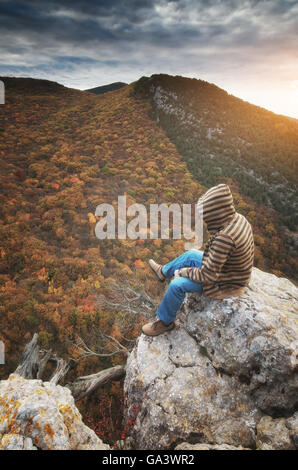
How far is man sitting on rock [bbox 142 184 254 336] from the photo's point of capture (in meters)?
2.69

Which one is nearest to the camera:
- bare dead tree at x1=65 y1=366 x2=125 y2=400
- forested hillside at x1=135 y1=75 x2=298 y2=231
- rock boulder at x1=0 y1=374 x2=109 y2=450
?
rock boulder at x1=0 y1=374 x2=109 y2=450

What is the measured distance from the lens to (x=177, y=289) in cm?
316

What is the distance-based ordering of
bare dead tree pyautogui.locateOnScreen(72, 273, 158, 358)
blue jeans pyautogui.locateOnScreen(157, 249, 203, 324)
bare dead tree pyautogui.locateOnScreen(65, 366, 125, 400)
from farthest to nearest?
bare dead tree pyautogui.locateOnScreen(72, 273, 158, 358) → bare dead tree pyautogui.locateOnScreen(65, 366, 125, 400) → blue jeans pyautogui.locateOnScreen(157, 249, 203, 324)

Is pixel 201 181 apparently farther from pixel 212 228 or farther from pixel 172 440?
pixel 172 440

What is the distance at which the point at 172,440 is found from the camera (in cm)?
280

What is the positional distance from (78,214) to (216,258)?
9276 millimetres

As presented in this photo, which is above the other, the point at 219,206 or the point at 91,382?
the point at 219,206

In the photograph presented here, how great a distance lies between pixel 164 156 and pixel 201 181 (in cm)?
424

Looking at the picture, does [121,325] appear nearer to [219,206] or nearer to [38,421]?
[38,421]

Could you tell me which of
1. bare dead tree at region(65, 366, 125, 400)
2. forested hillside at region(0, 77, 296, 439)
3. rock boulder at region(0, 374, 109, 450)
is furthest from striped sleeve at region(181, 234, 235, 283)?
forested hillside at region(0, 77, 296, 439)

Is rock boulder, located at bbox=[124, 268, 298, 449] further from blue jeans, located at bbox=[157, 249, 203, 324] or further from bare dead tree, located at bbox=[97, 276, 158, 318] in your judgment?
bare dead tree, located at bbox=[97, 276, 158, 318]

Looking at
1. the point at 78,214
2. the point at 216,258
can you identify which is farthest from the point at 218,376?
the point at 78,214

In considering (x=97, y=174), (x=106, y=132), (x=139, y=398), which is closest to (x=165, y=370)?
(x=139, y=398)

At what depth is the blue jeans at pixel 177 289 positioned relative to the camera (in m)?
3.16
